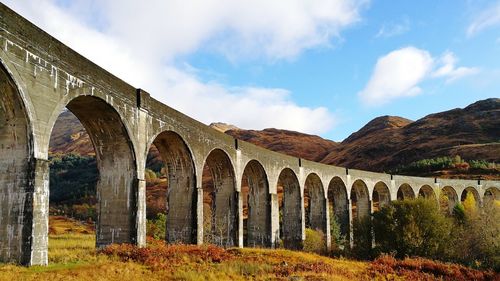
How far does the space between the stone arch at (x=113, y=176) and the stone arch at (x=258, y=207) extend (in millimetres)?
12346

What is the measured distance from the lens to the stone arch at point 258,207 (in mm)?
28938

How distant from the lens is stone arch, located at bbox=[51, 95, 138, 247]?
16.8 m

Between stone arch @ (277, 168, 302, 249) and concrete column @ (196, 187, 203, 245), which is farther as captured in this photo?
stone arch @ (277, 168, 302, 249)

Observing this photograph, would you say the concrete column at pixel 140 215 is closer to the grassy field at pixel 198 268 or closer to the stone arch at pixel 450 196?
the grassy field at pixel 198 268

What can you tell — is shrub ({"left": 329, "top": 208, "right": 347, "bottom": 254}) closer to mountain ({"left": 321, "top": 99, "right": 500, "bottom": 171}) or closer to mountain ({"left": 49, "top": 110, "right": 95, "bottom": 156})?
mountain ({"left": 321, "top": 99, "right": 500, "bottom": 171})

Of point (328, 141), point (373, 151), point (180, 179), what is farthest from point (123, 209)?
point (328, 141)

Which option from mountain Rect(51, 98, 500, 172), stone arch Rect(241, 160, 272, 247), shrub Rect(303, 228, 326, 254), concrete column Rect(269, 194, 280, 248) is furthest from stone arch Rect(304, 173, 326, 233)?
mountain Rect(51, 98, 500, 172)

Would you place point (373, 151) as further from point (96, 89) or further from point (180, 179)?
point (96, 89)

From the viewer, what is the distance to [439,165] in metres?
72.2

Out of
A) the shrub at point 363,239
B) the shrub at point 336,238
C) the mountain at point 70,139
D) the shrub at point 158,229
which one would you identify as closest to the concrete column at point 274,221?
the shrub at point 363,239

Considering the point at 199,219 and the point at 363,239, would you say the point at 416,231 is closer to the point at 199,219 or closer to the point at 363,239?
the point at 363,239

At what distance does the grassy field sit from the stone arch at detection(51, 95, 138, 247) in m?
1.18

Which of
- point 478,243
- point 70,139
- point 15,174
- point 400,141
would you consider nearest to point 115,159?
point 15,174

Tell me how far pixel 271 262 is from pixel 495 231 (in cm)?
2170
